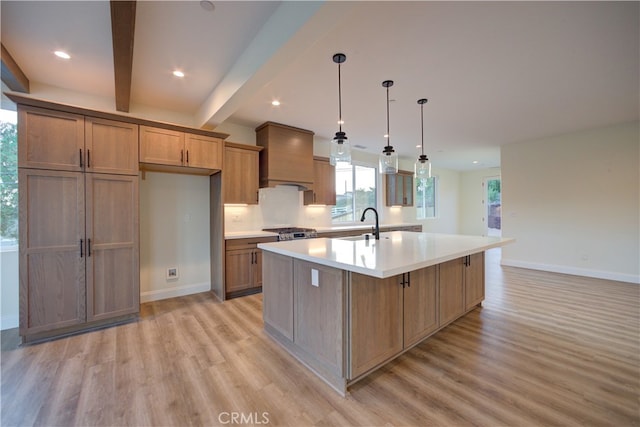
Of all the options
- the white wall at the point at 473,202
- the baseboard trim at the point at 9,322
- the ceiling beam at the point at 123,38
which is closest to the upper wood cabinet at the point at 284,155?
the ceiling beam at the point at 123,38

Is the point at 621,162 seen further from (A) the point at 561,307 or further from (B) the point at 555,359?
(B) the point at 555,359

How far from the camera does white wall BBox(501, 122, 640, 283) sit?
15.0 feet

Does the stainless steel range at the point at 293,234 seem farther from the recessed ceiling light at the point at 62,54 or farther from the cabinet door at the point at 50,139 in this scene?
the recessed ceiling light at the point at 62,54

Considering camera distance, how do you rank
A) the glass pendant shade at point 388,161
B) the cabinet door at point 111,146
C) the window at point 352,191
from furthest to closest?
the window at point 352,191 < the glass pendant shade at point 388,161 < the cabinet door at point 111,146

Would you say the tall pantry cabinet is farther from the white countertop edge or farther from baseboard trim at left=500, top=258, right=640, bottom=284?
baseboard trim at left=500, top=258, right=640, bottom=284

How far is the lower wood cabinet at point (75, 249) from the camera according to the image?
8.24 ft

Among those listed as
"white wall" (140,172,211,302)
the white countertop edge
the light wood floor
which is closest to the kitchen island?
the white countertop edge

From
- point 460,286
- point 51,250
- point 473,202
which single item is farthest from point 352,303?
point 473,202

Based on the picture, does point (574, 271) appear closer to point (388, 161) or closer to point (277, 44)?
point (388, 161)

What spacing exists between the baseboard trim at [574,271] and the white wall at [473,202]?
371 centimetres

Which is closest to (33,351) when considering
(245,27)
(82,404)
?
(82,404)

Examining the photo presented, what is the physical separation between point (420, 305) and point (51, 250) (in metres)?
3.55

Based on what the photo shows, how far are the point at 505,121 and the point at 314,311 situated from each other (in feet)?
14.6

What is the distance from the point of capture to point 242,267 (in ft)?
12.6
